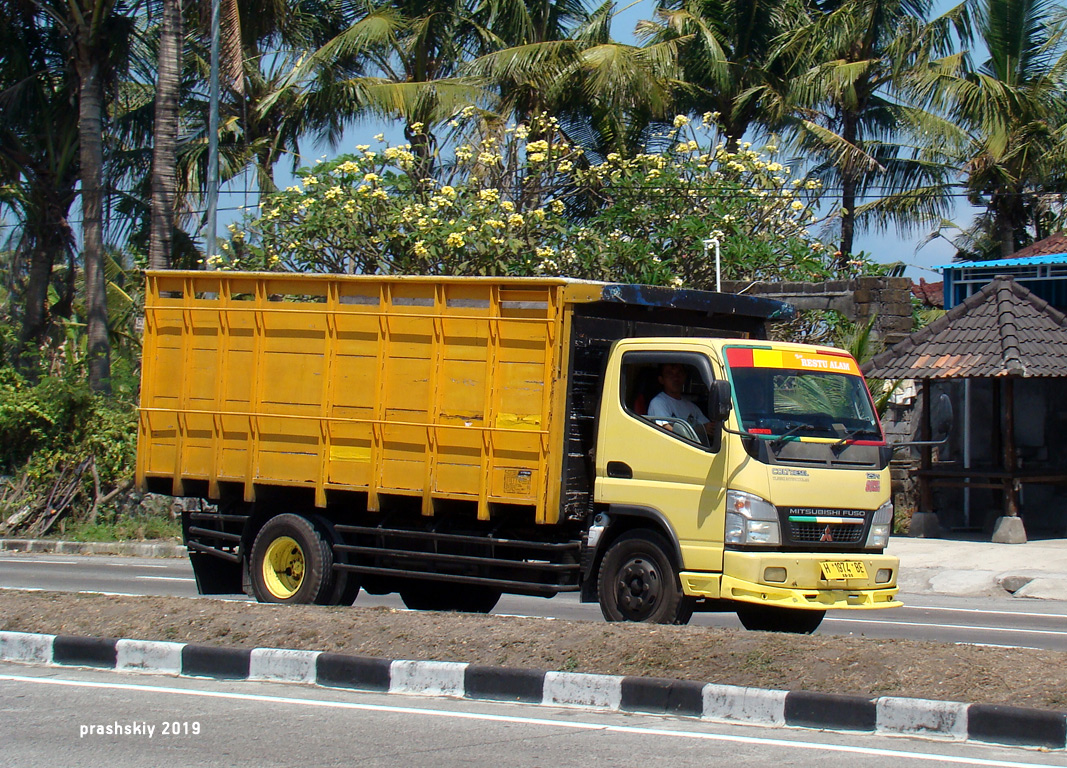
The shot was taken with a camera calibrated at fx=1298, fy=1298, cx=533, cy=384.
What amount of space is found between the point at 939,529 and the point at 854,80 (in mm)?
14878

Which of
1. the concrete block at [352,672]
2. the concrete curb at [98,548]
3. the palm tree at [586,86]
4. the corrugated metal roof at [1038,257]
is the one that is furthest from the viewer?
the palm tree at [586,86]

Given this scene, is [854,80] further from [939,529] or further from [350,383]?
[350,383]

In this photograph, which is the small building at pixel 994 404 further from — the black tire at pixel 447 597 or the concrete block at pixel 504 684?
the concrete block at pixel 504 684

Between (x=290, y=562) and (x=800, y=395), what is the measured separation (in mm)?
4496

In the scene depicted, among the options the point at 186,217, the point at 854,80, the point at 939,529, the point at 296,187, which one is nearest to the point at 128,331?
the point at 186,217

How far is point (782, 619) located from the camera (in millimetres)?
9789

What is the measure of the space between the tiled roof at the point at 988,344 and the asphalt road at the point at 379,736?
11.5 m

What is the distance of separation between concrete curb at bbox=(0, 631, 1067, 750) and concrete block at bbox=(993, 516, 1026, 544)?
11585 mm

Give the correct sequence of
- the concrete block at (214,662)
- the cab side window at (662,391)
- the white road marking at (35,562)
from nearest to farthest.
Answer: the concrete block at (214,662) < the cab side window at (662,391) < the white road marking at (35,562)

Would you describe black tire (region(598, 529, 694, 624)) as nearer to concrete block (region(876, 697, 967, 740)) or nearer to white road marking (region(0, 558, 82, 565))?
concrete block (region(876, 697, 967, 740))

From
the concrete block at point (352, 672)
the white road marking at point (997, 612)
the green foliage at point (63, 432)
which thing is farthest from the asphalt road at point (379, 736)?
the green foliage at point (63, 432)

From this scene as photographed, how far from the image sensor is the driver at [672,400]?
9.34 meters

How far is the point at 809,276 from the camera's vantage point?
20.4 m

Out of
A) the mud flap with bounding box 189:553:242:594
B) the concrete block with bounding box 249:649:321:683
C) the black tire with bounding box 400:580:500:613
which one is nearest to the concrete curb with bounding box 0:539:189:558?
the mud flap with bounding box 189:553:242:594
